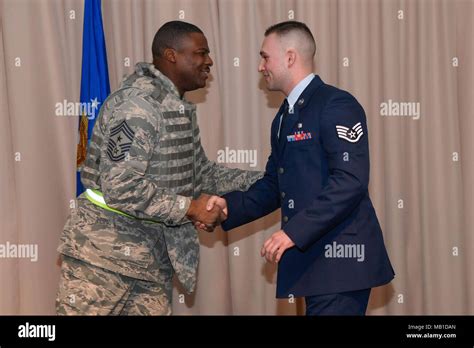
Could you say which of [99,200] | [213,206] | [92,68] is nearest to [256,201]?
[213,206]

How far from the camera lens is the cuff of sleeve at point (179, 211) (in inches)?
121

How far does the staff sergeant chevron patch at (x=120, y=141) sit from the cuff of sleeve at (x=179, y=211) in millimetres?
321

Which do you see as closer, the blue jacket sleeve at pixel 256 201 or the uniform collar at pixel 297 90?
the uniform collar at pixel 297 90

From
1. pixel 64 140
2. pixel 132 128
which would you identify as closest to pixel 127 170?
pixel 132 128

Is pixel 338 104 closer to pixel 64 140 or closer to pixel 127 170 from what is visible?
pixel 127 170

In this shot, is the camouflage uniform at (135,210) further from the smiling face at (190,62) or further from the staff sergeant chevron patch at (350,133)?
the staff sergeant chevron patch at (350,133)

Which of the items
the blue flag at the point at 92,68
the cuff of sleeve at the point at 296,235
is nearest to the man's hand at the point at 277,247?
the cuff of sleeve at the point at 296,235

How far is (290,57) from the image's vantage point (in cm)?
320

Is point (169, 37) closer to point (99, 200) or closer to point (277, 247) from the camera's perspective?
point (99, 200)

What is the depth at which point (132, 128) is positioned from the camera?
2992 mm

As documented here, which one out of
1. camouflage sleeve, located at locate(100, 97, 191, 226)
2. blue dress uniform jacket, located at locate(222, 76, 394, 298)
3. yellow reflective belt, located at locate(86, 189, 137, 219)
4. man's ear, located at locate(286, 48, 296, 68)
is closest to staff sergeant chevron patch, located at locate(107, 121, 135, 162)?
camouflage sleeve, located at locate(100, 97, 191, 226)

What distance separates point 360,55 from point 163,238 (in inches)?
82.3

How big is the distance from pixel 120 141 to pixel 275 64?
80 cm

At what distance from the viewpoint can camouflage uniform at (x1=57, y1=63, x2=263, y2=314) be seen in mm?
3006
